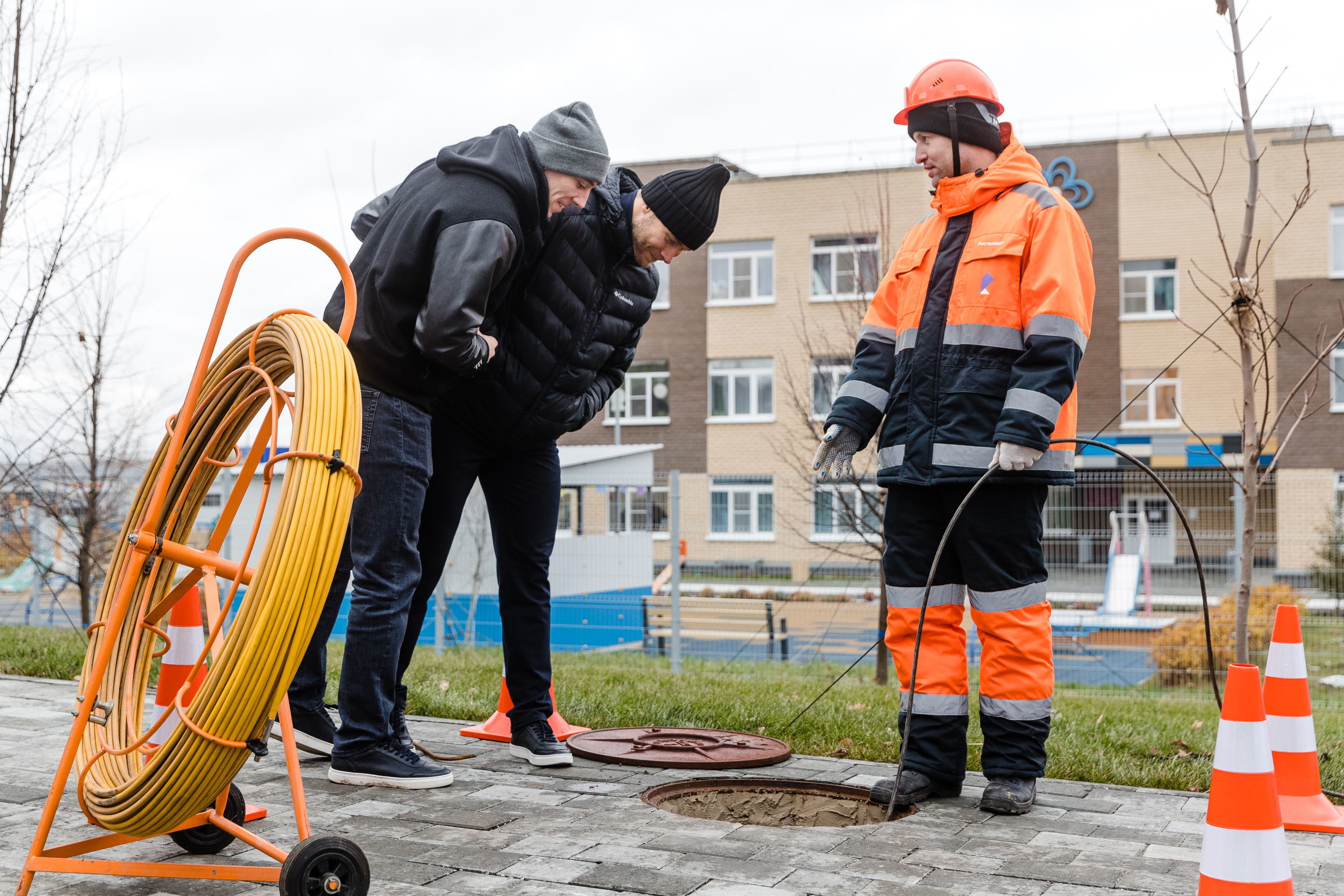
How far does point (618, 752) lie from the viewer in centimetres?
433

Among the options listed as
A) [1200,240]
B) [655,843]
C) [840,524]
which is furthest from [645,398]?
[655,843]

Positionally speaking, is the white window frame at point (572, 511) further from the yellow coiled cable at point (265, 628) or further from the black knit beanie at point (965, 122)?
the yellow coiled cable at point (265, 628)

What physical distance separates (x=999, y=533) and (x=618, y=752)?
1.61 metres

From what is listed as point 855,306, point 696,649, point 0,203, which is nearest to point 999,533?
point 0,203

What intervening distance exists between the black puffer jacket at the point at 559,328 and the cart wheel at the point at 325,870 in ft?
6.44

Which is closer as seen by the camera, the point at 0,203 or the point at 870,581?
the point at 0,203

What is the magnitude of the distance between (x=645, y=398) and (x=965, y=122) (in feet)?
100

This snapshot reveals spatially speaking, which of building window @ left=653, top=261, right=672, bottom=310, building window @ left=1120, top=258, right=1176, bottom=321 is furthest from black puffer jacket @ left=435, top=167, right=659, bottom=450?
building window @ left=653, top=261, right=672, bottom=310

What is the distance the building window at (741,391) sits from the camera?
109 feet

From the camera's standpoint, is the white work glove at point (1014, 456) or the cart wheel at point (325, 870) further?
the white work glove at point (1014, 456)

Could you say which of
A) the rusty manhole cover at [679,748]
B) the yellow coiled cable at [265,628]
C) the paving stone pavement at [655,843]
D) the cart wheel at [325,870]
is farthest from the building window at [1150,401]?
the cart wheel at [325,870]

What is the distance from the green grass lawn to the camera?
4.32 metres

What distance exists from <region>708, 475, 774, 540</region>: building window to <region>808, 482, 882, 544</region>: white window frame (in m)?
0.56

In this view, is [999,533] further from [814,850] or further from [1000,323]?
[814,850]
